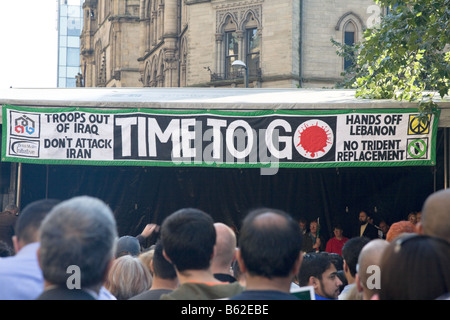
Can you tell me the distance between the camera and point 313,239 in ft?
43.7

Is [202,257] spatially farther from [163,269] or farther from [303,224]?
[303,224]

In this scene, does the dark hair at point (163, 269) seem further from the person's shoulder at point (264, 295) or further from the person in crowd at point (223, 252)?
the person's shoulder at point (264, 295)

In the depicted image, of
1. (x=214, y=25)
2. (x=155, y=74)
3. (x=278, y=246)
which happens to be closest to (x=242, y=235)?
(x=278, y=246)

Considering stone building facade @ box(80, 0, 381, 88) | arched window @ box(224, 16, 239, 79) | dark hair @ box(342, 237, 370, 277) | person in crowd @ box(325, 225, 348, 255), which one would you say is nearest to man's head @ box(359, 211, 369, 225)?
person in crowd @ box(325, 225, 348, 255)

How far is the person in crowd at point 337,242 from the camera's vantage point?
12.1 metres

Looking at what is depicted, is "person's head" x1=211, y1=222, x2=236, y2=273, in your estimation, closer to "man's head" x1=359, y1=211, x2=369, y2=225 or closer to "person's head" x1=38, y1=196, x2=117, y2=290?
"person's head" x1=38, y1=196, x2=117, y2=290

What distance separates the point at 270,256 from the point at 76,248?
95cm

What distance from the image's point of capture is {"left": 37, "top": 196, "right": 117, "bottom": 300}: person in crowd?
9.36 ft

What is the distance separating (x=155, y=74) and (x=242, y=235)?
38938 millimetres

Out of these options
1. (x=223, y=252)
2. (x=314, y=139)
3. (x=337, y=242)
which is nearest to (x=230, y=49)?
(x=337, y=242)

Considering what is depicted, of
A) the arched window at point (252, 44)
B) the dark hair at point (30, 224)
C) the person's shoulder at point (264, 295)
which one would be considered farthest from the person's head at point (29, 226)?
the arched window at point (252, 44)

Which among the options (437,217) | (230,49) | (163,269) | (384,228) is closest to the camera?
(437,217)

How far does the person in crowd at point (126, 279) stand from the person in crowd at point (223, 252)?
0.75m
